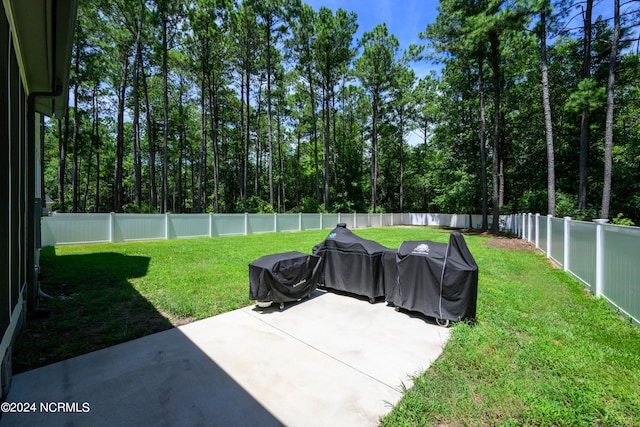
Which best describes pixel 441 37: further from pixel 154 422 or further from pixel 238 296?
pixel 154 422

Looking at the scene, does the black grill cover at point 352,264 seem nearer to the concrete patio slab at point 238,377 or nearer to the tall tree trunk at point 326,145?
the concrete patio slab at point 238,377

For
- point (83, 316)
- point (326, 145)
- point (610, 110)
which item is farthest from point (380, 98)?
point (83, 316)

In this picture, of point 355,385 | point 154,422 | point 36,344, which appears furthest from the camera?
point 36,344

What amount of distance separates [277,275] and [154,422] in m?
2.26

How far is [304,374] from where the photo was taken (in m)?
2.48

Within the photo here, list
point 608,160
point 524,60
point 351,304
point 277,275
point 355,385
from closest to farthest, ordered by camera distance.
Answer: point 355,385 < point 277,275 < point 351,304 < point 608,160 < point 524,60

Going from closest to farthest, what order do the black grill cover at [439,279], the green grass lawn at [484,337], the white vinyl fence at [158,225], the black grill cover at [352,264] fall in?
the green grass lawn at [484,337], the black grill cover at [439,279], the black grill cover at [352,264], the white vinyl fence at [158,225]

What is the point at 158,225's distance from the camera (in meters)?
11.7

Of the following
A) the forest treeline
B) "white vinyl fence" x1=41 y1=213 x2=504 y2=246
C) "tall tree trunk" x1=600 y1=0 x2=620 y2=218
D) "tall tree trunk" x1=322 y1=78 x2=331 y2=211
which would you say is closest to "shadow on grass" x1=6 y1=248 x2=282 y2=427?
"white vinyl fence" x1=41 y1=213 x2=504 y2=246

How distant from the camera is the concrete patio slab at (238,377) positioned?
77.7 inches

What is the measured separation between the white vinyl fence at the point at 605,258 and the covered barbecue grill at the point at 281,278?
430 centimetres

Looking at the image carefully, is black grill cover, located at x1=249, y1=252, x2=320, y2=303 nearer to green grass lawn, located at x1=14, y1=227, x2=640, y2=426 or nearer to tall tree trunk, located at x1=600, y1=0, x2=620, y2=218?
green grass lawn, located at x1=14, y1=227, x2=640, y2=426

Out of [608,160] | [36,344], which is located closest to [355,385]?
[36,344]

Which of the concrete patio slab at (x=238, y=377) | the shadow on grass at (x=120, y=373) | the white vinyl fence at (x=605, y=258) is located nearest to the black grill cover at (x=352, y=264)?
the concrete patio slab at (x=238, y=377)
